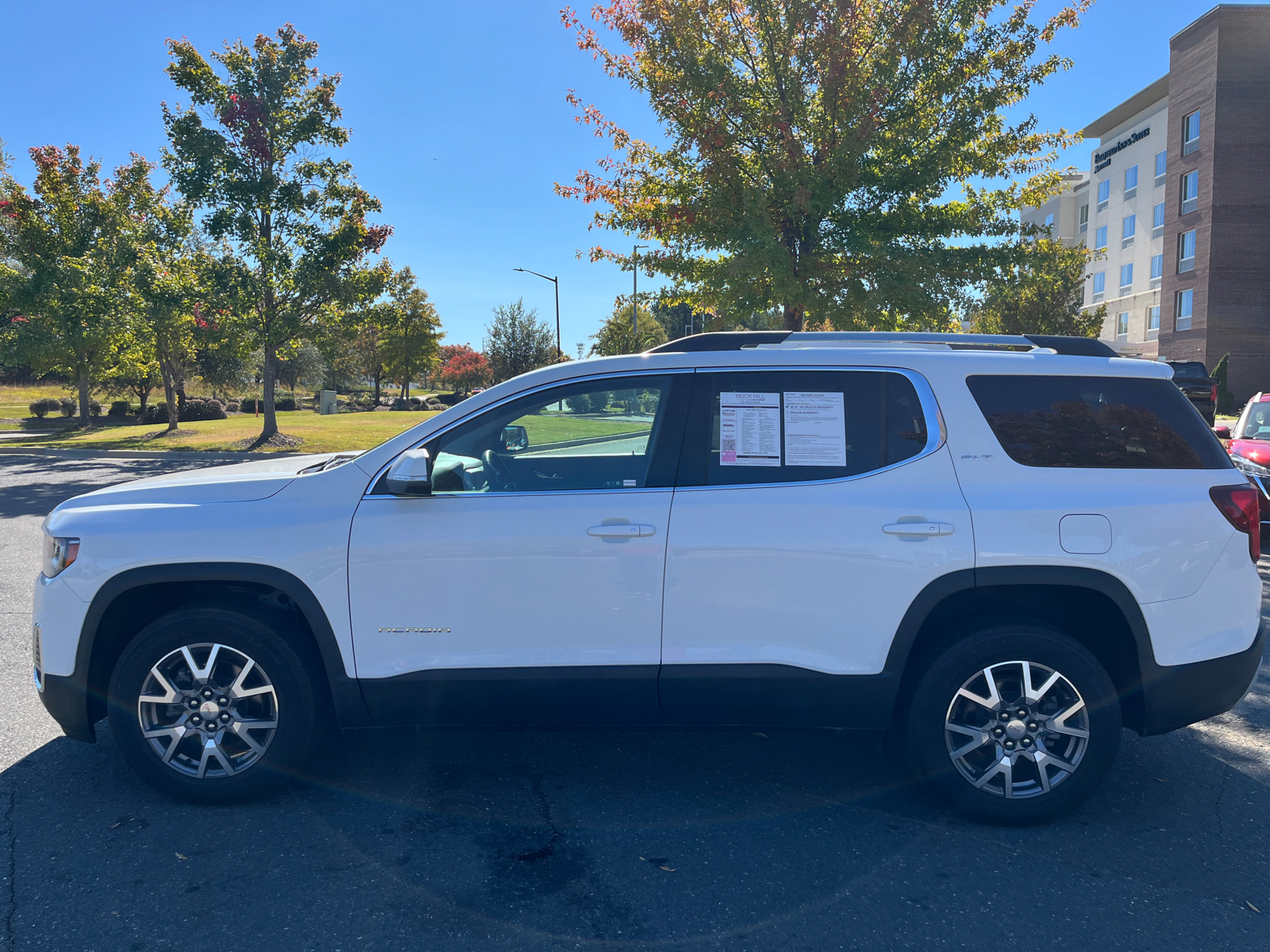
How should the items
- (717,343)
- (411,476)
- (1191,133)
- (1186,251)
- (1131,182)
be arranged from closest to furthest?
(411,476) → (717,343) → (1191,133) → (1186,251) → (1131,182)

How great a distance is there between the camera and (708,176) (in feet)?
43.4

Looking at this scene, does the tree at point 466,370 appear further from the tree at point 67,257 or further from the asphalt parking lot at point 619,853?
the asphalt parking lot at point 619,853

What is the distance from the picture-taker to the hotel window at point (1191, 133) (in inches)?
1534

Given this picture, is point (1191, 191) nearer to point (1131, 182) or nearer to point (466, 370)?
point (1131, 182)

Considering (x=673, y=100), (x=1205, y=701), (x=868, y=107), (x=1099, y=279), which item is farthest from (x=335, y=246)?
(x=1099, y=279)

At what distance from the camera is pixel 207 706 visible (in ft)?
11.3

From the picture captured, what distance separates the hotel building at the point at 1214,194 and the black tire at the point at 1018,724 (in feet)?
118

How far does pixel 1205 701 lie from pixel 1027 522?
1031mm

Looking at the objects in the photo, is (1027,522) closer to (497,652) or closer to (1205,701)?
(1205,701)

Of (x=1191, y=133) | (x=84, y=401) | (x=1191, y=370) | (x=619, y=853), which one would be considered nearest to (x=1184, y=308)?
(x=1191, y=133)

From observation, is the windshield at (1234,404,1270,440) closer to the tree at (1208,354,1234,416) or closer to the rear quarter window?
the rear quarter window

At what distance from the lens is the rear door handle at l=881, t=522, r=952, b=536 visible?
3289mm

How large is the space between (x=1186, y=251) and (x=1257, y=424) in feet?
122

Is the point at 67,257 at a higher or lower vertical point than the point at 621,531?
higher
